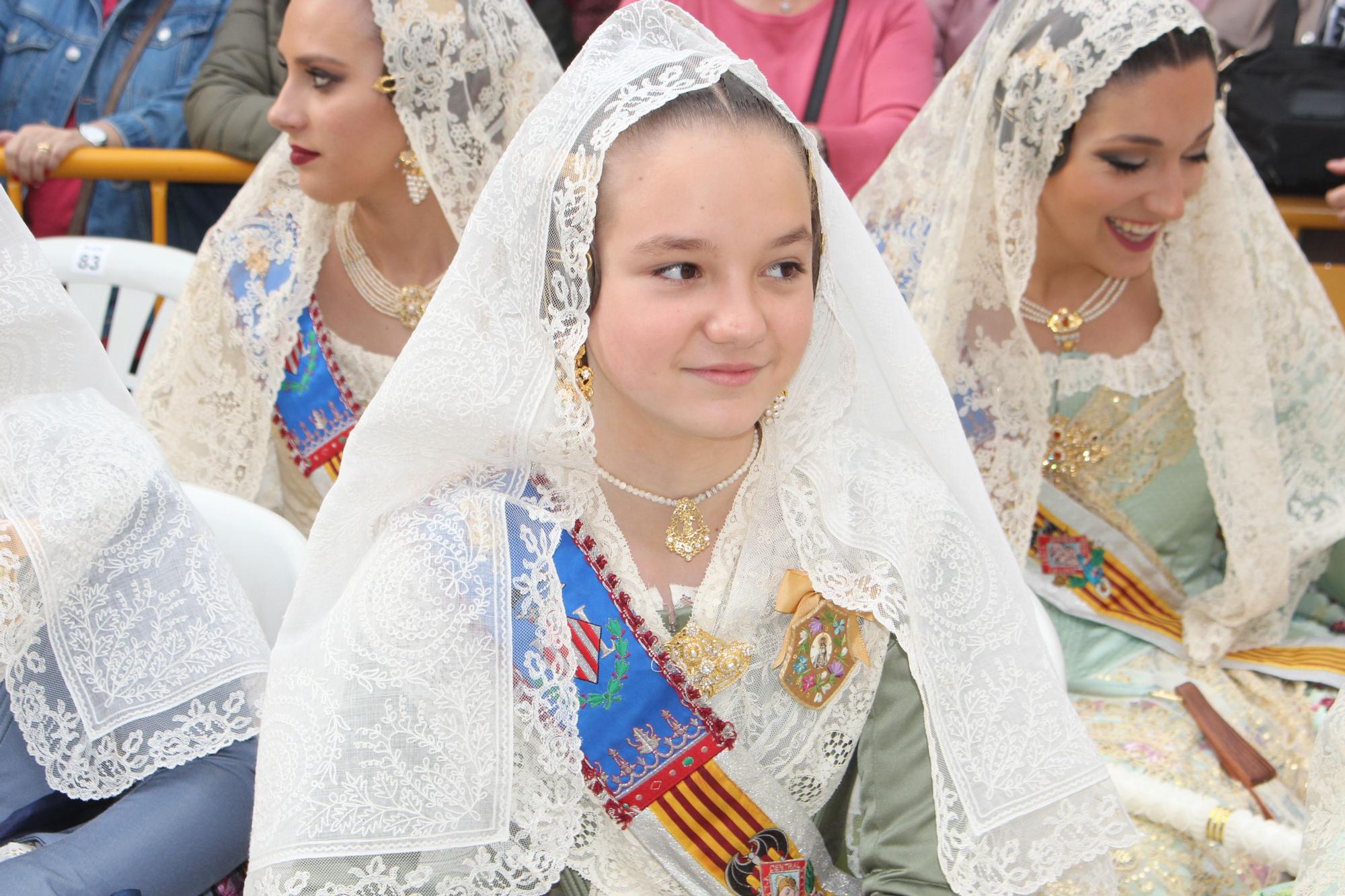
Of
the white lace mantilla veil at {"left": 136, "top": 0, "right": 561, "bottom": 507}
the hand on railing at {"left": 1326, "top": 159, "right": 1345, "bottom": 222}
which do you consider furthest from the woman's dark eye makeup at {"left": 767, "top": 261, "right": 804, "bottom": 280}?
the hand on railing at {"left": 1326, "top": 159, "right": 1345, "bottom": 222}

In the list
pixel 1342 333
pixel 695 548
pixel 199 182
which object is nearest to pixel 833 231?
pixel 695 548

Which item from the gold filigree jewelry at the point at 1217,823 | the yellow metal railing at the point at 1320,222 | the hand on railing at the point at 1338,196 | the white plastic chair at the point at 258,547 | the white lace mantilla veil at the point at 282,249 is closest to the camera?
the gold filigree jewelry at the point at 1217,823

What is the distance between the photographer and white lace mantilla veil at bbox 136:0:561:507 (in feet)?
8.11

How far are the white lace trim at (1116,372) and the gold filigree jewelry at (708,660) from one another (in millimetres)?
1039

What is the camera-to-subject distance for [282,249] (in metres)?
2.58

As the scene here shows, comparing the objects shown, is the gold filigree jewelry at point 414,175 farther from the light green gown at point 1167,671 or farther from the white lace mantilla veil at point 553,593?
the light green gown at point 1167,671

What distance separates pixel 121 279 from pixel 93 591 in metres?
1.68

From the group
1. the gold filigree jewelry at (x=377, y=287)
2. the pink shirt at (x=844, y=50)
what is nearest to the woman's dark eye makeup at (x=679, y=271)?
the gold filigree jewelry at (x=377, y=287)

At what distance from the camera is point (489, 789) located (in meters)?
1.40

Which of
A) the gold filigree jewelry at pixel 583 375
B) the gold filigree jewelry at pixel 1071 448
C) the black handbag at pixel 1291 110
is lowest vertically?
the gold filigree jewelry at pixel 1071 448

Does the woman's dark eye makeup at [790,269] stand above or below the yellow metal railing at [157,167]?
above

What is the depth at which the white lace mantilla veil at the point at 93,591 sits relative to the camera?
1.56 m

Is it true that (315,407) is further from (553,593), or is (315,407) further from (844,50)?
(844,50)

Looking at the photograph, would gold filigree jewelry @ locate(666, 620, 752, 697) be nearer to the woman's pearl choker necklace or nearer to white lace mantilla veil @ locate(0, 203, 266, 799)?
the woman's pearl choker necklace
